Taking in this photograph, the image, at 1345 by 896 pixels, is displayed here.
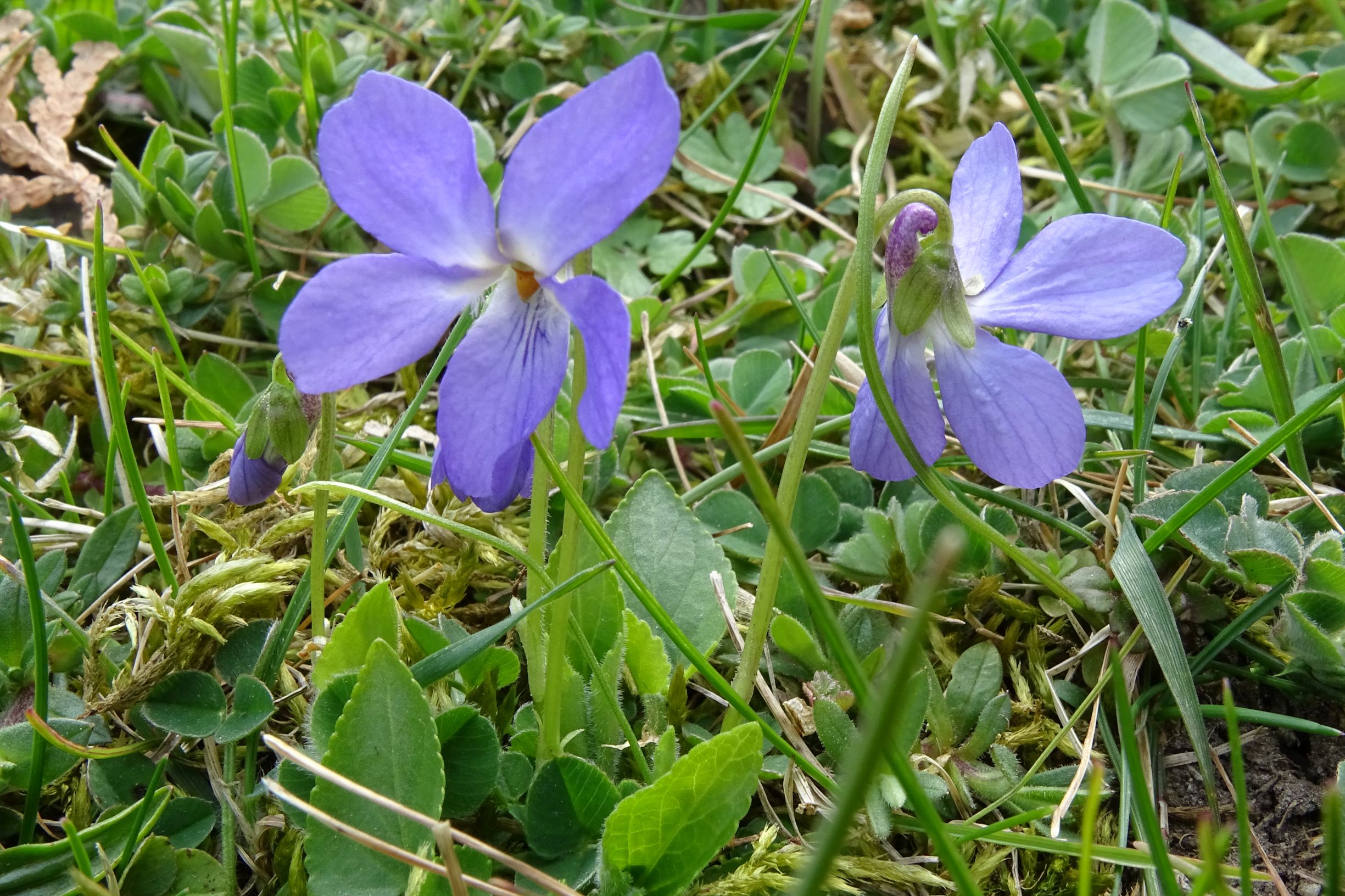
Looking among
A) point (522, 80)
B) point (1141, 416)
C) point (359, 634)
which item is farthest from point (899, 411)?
point (522, 80)

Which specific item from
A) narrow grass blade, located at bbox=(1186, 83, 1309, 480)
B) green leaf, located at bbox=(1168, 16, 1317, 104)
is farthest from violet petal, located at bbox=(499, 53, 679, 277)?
green leaf, located at bbox=(1168, 16, 1317, 104)

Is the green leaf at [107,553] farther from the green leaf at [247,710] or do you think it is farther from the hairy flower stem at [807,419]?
the hairy flower stem at [807,419]

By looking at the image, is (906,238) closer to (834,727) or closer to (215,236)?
(834,727)

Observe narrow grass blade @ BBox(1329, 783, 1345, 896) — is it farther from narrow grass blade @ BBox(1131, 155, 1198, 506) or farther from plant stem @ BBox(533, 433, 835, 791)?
narrow grass blade @ BBox(1131, 155, 1198, 506)

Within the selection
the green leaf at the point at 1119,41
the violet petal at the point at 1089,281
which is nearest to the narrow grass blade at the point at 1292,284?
the green leaf at the point at 1119,41

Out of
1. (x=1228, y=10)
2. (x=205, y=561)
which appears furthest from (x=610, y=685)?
(x=1228, y=10)

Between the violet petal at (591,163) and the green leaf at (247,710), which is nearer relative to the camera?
the violet petal at (591,163)
